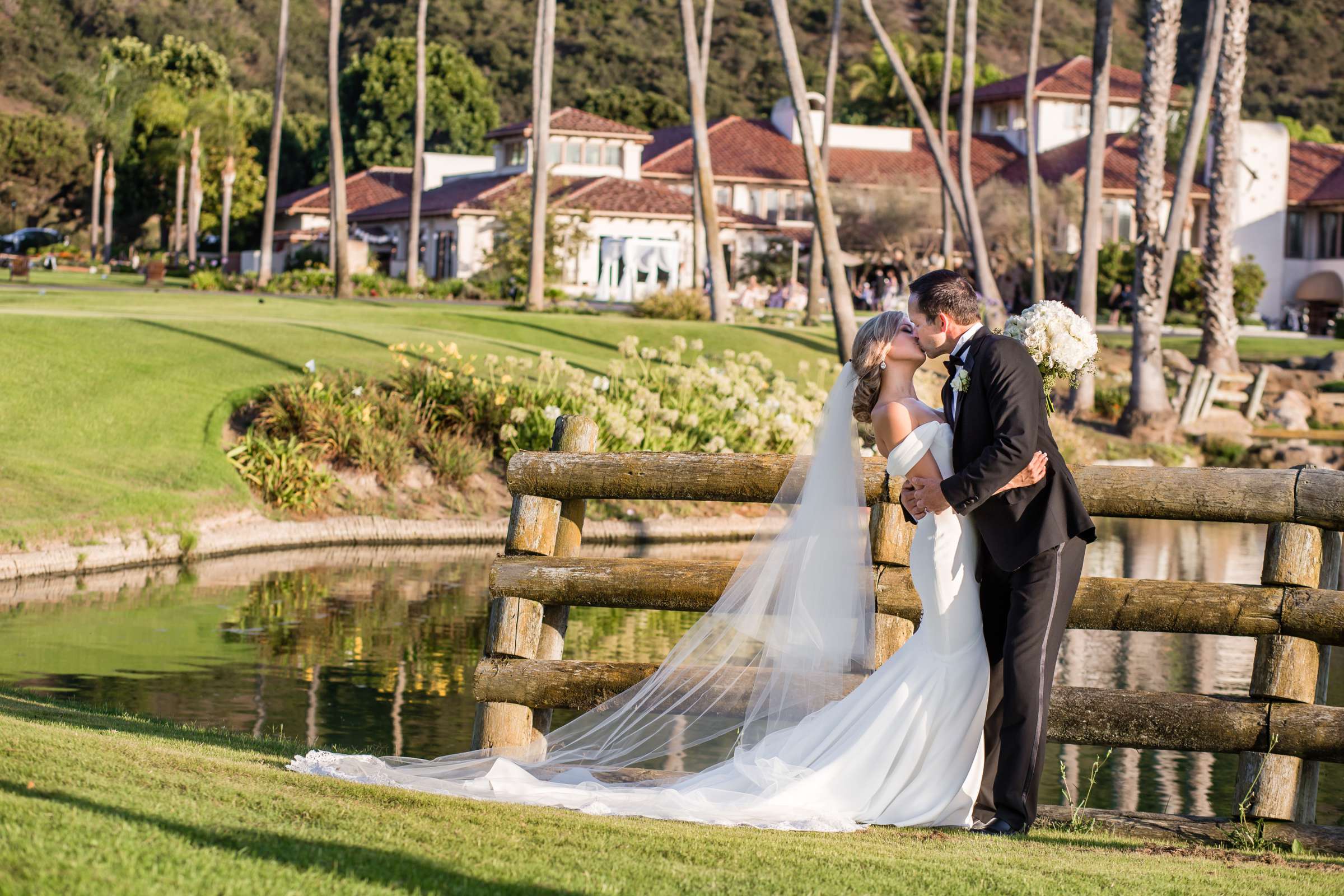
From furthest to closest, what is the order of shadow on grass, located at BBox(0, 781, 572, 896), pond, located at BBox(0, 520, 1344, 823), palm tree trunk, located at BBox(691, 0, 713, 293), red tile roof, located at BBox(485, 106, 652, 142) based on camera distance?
red tile roof, located at BBox(485, 106, 652, 142), palm tree trunk, located at BBox(691, 0, 713, 293), pond, located at BBox(0, 520, 1344, 823), shadow on grass, located at BBox(0, 781, 572, 896)

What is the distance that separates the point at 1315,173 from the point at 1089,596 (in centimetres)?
6914

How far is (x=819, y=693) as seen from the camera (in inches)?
268

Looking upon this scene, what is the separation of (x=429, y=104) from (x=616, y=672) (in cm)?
8903

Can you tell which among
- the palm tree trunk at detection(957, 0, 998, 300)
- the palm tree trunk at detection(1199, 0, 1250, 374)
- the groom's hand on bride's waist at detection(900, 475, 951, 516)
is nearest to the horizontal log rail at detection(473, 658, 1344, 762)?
the groom's hand on bride's waist at detection(900, 475, 951, 516)

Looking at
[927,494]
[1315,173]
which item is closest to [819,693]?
[927,494]

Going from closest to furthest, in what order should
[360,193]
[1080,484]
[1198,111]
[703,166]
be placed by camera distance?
[1080,484]
[1198,111]
[703,166]
[360,193]

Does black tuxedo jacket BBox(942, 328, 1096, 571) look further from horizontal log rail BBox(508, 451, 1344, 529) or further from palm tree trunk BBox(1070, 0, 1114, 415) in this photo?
palm tree trunk BBox(1070, 0, 1114, 415)

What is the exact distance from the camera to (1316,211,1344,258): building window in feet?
216

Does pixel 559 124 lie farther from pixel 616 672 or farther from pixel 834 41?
pixel 616 672

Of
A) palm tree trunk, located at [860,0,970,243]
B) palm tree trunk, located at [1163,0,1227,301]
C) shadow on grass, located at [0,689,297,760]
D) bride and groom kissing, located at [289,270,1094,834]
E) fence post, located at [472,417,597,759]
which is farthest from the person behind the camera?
palm tree trunk, located at [860,0,970,243]

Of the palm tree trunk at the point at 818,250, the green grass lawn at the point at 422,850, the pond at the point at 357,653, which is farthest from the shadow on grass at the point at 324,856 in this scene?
the palm tree trunk at the point at 818,250

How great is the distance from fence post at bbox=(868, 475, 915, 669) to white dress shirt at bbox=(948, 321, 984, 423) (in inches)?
26.4

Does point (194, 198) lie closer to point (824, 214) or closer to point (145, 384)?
point (824, 214)

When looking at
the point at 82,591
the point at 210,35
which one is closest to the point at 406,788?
the point at 82,591
